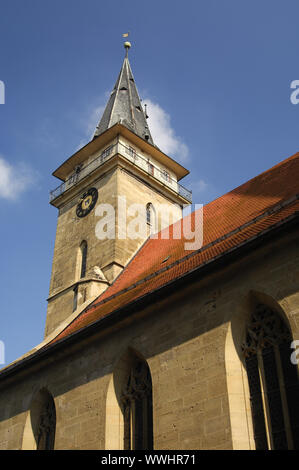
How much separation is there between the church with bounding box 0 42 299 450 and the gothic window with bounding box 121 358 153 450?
2cm

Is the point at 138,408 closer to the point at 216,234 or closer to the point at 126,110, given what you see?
the point at 216,234

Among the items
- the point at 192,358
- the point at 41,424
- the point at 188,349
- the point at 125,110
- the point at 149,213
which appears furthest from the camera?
the point at 125,110


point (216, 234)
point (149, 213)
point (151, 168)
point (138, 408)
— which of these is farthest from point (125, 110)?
point (138, 408)

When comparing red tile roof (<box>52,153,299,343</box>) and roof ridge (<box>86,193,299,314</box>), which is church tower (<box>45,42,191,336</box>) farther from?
roof ridge (<box>86,193,299,314</box>)

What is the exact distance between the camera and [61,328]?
15.2m

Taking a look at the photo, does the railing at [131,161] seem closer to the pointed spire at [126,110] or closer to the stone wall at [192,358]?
the pointed spire at [126,110]

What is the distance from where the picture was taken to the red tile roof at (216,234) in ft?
36.4

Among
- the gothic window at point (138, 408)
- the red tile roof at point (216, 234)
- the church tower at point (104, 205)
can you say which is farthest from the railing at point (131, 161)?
the gothic window at point (138, 408)

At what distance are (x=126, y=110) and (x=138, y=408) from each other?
18.9m

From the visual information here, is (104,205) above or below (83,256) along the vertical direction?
above

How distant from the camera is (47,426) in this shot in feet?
41.8

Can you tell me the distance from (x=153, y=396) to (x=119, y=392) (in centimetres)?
130

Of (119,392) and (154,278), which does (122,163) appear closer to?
(154,278)
